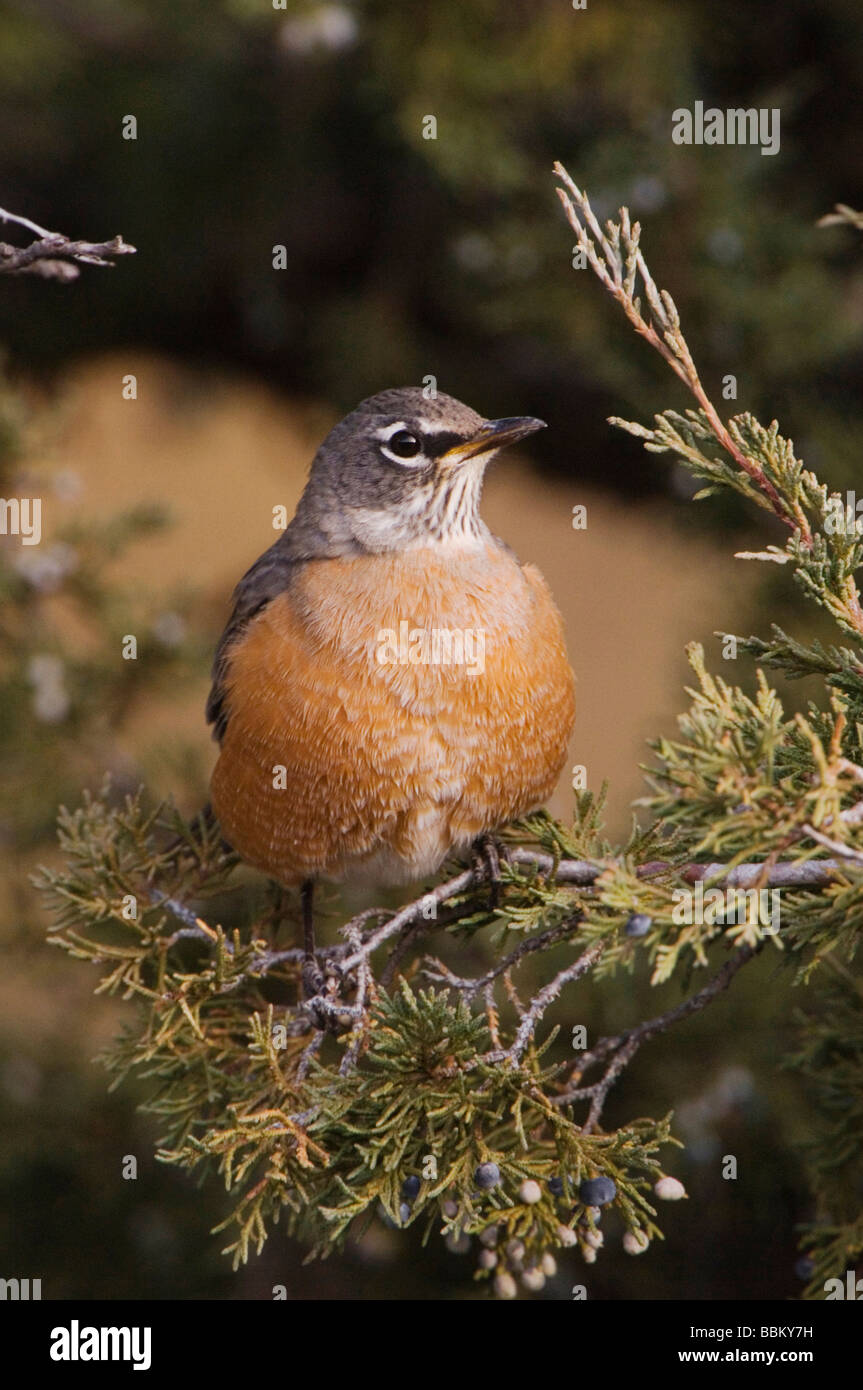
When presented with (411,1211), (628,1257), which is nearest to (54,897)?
(411,1211)

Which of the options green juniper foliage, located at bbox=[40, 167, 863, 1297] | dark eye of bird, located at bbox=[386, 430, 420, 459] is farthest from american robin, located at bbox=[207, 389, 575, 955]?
green juniper foliage, located at bbox=[40, 167, 863, 1297]

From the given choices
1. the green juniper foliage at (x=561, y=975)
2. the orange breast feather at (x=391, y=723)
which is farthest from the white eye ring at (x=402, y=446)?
the green juniper foliage at (x=561, y=975)

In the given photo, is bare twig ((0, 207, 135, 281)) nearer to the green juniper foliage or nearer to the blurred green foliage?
the green juniper foliage

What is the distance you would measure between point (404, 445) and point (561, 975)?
166 cm

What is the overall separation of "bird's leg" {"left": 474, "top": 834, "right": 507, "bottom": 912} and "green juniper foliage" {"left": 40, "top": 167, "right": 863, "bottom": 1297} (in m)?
0.02

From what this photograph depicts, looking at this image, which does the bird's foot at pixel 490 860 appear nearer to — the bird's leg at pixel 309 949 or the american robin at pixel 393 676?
the american robin at pixel 393 676

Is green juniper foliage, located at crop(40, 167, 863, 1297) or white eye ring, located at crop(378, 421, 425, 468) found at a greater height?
white eye ring, located at crop(378, 421, 425, 468)

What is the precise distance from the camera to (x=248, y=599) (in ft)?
11.5

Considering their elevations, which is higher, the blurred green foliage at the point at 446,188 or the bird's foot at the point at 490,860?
the blurred green foliage at the point at 446,188

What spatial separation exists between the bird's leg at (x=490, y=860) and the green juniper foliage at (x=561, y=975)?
2 cm

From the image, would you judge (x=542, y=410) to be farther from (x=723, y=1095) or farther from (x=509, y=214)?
(x=723, y=1095)

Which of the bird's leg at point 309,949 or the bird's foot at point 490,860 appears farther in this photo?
the bird's foot at point 490,860

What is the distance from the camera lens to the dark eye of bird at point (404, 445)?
339cm

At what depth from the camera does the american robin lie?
2.93 metres
